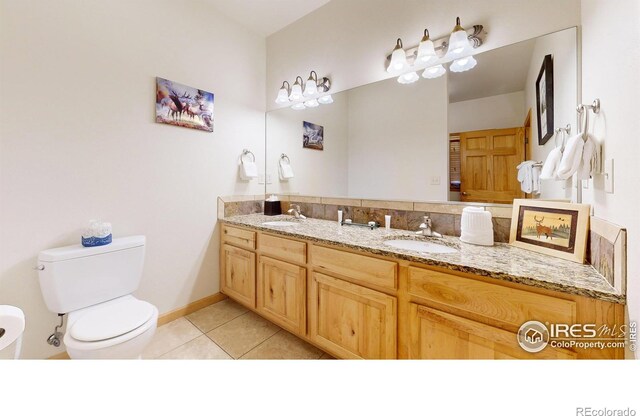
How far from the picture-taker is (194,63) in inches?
79.8

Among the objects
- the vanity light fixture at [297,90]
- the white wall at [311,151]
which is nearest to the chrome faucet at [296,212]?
the white wall at [311,151]

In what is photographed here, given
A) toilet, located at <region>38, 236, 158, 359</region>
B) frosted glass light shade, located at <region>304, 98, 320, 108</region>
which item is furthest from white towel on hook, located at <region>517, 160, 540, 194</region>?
toilet, located at <region>38, 236, 158, 359</region>

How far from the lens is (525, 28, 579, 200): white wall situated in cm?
114

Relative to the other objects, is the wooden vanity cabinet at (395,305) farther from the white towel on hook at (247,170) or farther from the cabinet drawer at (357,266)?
the white towel on hook at (247,170)

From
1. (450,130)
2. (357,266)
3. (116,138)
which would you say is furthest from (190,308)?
(450,130)

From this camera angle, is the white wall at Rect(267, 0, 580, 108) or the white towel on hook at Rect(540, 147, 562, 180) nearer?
the white towel on hook at Rect(540, 147, 562, 180)

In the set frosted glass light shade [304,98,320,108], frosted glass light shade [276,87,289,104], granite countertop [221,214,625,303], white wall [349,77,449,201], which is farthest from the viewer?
frosted glass light shade [276,87,289,104]

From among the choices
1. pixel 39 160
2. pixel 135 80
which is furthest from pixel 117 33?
pixel 39 160

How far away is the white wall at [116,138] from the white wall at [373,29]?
482 mm

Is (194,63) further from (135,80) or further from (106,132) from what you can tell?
(106,132)

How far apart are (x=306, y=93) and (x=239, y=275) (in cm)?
174

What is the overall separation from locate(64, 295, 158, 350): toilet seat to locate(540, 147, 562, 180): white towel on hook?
7.01 feet

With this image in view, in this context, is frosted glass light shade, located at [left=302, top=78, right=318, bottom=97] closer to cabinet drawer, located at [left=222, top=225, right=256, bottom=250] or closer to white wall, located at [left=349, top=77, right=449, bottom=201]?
white wall, located at [left=349, top=77, right=449, bottom=201]
